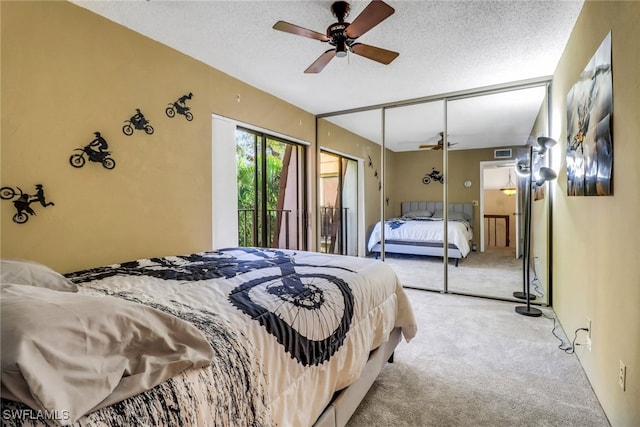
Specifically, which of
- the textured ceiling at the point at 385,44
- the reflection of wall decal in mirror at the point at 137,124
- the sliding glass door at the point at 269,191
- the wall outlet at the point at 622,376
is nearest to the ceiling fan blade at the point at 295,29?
the textured ceiling at the point at 385,44

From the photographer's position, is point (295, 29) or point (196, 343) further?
point (295, 29)

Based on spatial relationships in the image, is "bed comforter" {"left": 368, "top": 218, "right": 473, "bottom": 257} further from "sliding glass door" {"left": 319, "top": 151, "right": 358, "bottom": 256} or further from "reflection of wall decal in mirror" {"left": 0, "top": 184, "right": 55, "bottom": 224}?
"reflection of wall decal in mirror" {"left": 0, "top": 184, "right": 55, "bottom": 224}

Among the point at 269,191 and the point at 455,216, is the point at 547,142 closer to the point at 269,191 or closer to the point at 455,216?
the point at 455,216

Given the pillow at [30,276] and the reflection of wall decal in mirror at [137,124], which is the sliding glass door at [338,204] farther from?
the pillow at [30,276]

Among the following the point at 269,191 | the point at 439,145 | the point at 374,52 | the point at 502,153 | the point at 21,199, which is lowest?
the point at 21,199

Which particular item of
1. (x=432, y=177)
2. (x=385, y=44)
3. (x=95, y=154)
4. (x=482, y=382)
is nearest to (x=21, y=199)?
(x=95, y=154)

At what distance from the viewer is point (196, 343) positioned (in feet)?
2.91

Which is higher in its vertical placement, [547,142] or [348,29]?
[348,29]

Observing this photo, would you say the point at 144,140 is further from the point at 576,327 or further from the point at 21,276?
the point at 576,327

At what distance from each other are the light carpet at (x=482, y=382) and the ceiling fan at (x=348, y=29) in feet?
7.74

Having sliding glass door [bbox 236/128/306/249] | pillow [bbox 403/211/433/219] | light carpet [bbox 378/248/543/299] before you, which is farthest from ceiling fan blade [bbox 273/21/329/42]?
pillow [bbox 403/211/433/219]

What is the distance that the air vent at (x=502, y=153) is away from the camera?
A: 190 inches

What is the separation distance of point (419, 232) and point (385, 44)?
3.28m

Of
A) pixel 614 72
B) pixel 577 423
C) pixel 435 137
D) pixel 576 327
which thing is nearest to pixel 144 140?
pixel 614 72
